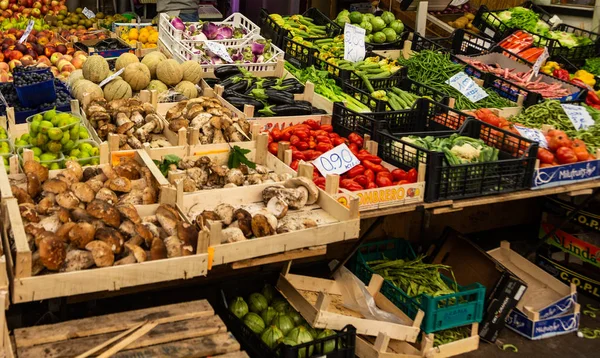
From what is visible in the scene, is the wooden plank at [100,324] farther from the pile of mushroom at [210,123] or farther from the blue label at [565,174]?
the blue label at [565,174]

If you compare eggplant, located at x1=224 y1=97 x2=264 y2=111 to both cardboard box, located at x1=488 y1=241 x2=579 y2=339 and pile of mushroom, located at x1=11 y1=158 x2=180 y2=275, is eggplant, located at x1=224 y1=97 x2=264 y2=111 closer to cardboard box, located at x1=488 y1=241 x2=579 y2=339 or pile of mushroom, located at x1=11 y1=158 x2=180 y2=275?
pile of mushroom, located at x1=11 y1=158 x2=180 y2=275

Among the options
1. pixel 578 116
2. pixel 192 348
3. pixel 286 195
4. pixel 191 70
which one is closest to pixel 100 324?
pixel 192 348

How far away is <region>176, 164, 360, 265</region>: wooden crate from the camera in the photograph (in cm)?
387

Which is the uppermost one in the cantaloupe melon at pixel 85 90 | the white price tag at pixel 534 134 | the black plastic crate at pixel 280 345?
the cantaloupe melon at pixel 85 90

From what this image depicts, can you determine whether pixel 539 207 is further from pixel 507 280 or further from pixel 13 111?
pixel 13 111

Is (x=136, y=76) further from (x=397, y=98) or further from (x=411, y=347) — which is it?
(x=411, y=347)

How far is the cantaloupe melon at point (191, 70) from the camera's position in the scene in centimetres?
606

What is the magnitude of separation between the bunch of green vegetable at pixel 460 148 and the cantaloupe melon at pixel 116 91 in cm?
212

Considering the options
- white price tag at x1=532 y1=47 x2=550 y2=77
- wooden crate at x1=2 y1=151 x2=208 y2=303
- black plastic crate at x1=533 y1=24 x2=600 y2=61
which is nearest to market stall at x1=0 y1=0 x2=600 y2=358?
wooden crate at x1=2 y1=151 x2=208 y2=303

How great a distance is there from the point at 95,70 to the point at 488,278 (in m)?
3.31

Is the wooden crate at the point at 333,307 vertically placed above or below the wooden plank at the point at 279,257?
below

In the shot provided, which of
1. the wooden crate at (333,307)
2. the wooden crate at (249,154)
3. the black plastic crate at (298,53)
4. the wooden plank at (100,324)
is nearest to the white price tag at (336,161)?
the wooden crate at (249,154)

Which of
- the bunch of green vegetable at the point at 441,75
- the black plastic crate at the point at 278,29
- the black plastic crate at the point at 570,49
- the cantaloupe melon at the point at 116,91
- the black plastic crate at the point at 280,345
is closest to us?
the black plastic crate at the point at 280,345

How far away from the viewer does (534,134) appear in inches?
221
